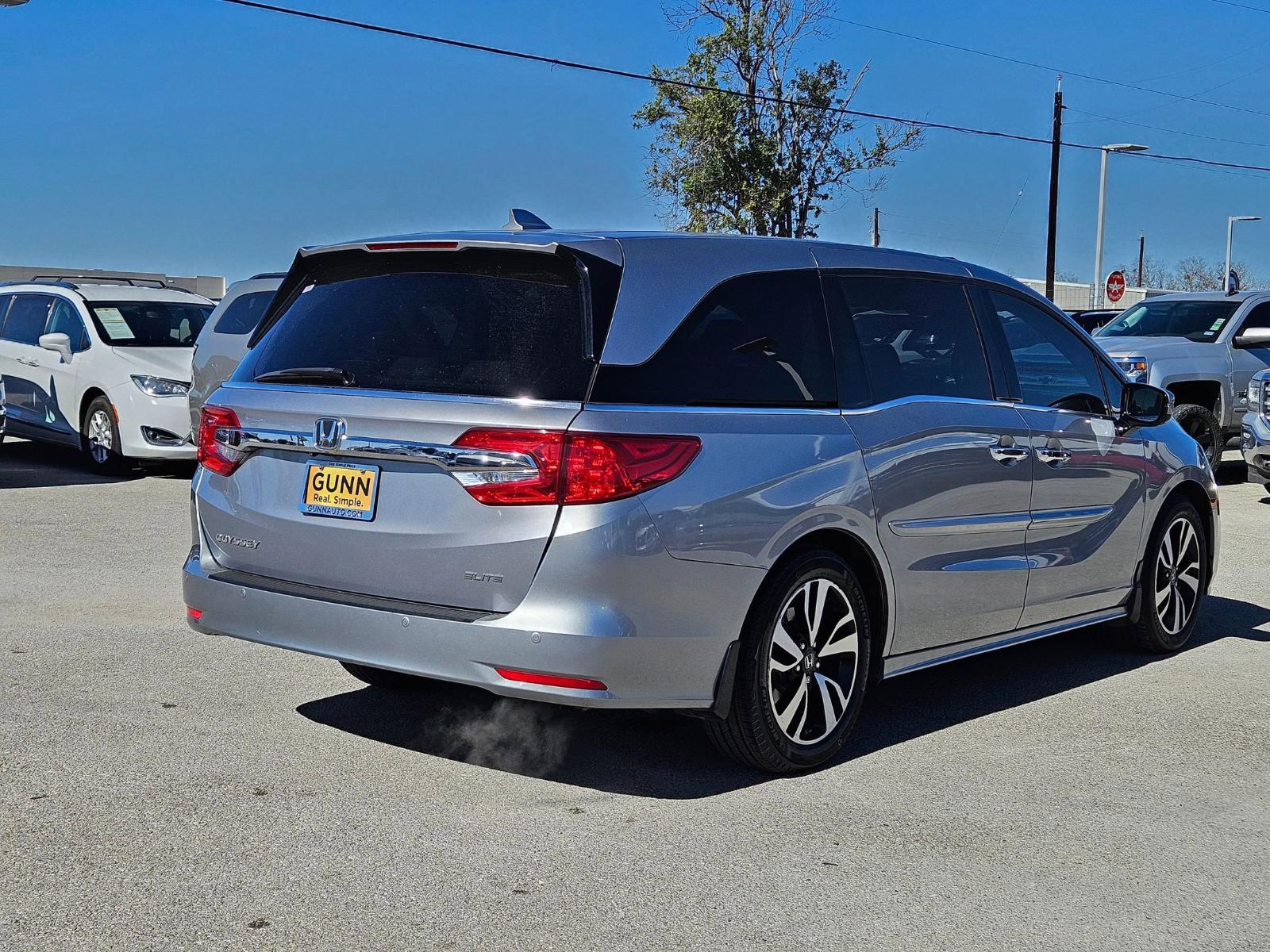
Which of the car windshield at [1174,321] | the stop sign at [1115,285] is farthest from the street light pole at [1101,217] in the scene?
the car windshield at [1174,321]

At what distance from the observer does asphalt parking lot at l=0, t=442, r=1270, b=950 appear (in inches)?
153

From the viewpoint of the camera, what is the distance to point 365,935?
3742 mm

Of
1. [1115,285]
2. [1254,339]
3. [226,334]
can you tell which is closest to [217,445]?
[226,334]

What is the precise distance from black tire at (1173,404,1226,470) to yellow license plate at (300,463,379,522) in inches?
473

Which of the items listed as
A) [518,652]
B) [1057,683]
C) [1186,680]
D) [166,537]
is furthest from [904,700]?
[166,537]

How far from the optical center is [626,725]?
18.8 feet

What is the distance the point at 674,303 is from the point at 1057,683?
2925 mm

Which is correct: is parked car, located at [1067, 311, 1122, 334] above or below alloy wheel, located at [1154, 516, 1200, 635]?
above

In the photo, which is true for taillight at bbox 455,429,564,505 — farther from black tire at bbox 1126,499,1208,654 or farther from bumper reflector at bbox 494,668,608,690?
black tire at bbox 1126,499,1208,654

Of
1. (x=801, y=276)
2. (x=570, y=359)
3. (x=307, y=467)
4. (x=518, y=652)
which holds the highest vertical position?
(x=801, y=276)

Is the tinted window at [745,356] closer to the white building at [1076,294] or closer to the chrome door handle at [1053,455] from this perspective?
the chrome door handle at [1053,455]

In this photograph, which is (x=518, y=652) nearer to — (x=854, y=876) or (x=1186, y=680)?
(x=854, y=876)

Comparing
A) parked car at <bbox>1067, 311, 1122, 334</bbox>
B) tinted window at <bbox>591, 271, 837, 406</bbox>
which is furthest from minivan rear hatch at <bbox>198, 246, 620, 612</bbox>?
parked car at <bbox>1067, 311, 1122, 334</bbox>

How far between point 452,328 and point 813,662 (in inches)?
64.3
